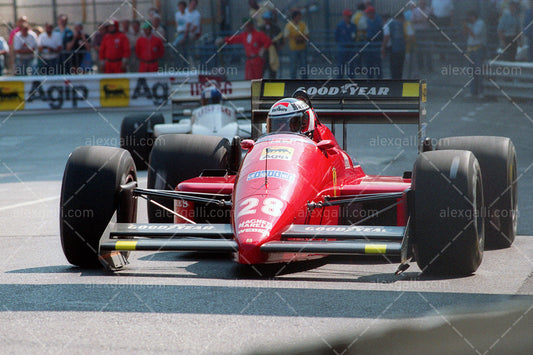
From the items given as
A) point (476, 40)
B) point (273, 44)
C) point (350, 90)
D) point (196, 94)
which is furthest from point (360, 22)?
point (350, 90)

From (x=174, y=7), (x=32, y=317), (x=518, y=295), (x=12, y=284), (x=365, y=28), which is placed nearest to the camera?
(x=32, y=317)

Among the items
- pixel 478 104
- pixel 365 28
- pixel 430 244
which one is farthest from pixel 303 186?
pixel 365 28

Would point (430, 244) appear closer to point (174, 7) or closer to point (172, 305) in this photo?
point (172, 305)

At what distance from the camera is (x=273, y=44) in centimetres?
2242

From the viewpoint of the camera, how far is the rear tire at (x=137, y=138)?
13.1 m

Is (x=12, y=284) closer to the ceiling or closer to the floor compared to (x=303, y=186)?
closer to the floor

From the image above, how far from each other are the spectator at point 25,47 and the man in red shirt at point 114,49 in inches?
75.7

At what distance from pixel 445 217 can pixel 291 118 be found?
5.90ft

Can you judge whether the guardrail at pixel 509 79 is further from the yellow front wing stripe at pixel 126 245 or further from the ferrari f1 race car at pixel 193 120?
the yellow front wing stripe at pixel 126 245

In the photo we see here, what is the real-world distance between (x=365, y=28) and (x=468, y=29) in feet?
9.44

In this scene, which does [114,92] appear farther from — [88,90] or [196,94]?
[196,94]

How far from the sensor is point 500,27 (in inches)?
846

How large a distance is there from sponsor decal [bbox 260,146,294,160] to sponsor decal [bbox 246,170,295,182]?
14cm

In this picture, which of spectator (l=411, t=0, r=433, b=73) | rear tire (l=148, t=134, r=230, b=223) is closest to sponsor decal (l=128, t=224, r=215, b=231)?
rear tire (l=148, t=134, r=230, b=223)
